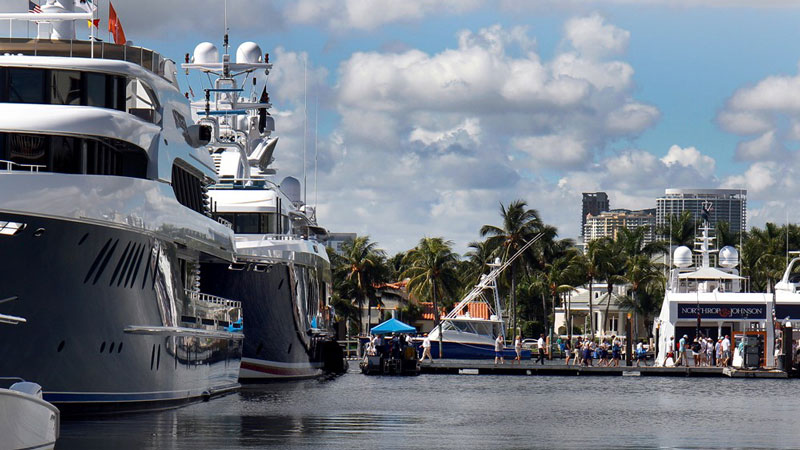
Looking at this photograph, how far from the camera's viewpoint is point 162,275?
27797mm

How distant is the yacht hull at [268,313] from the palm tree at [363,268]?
6192 cm

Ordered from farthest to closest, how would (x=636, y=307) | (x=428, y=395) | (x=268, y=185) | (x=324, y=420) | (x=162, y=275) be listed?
1. (x=636, y=307)
2. (x=268, y=185)
3. (x=428, y=395)
4. (x=324, y=420)
5. (x=162, y=275)

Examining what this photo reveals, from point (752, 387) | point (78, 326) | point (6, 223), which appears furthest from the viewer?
point (752, 387)

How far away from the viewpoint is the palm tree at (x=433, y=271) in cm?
11012

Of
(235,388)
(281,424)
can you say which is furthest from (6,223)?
(235,388)

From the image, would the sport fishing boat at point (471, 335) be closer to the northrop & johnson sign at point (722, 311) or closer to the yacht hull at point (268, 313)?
the northrop & johnson sign at point (722, 311)

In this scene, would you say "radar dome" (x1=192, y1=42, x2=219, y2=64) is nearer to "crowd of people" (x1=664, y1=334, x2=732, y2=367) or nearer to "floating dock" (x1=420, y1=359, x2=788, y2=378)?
"floating dock" (x1=420, y1=359, x2=788, y2=378)

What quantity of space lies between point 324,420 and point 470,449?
7.16 meters

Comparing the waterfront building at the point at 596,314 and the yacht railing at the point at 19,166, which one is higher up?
the yacht railing at the point at 19,166

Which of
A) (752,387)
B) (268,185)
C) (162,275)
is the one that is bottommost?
(752,387)

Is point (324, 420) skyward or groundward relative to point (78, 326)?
groundward

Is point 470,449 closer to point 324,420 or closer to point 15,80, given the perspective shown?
point 324,420

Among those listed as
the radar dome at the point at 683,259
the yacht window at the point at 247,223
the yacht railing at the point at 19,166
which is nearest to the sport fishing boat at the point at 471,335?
the radar dome at the point at 683,259

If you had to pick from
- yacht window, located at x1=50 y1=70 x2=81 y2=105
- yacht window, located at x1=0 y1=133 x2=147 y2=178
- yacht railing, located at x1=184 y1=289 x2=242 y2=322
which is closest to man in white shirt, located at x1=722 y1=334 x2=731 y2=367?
yacht railing, located at x1=184 y1=289 x2=242 y2=322
